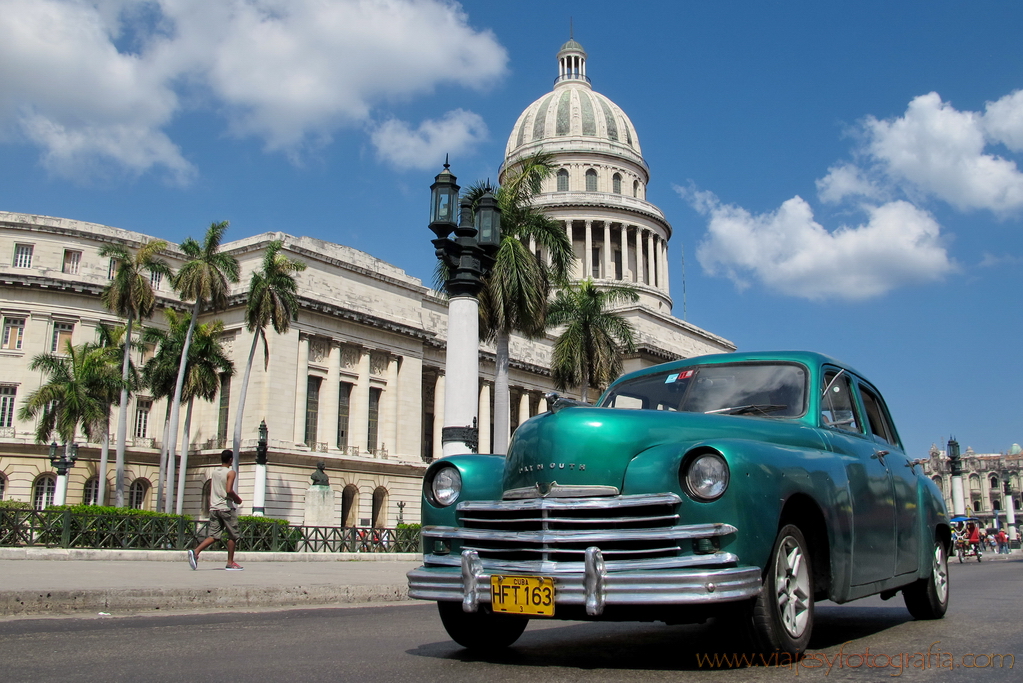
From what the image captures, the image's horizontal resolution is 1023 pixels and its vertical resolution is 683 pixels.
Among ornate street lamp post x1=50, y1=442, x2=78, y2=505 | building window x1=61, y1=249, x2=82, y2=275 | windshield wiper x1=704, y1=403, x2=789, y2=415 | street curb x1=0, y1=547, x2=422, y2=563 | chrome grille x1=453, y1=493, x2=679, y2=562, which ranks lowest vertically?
street curb x1=0, y1=547, x2=422, y2=563

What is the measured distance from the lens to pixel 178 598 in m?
→ 9.62

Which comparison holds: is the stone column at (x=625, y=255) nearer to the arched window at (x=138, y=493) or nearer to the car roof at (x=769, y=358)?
the arched window at (x=138, y=493)

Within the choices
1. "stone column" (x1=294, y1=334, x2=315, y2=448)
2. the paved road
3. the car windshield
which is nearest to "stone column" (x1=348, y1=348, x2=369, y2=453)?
"stone column" (x1=294, y1=334, x2=315, y2=448)

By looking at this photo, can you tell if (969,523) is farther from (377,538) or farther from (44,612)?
(44,612)

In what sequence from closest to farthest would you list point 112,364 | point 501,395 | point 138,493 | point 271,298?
1. point 501,395
2. point 271,298
3. point 112,364
4. point 138,493

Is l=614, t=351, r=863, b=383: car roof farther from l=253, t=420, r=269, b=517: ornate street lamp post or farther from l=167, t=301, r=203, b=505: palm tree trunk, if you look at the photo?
l=167, t=301, r=203, b=505: palm tree trunk

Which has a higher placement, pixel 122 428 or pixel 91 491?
pixel 122 428

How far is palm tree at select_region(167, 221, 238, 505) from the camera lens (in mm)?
36969

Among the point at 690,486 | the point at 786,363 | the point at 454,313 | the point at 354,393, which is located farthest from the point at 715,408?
the point at 354,393

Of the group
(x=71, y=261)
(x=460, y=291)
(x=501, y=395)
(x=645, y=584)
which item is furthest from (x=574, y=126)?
(x=645, y=584)

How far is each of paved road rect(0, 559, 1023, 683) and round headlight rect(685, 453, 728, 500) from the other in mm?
909

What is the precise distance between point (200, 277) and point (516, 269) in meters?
16.5

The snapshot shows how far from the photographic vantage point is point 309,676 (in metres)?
4.82

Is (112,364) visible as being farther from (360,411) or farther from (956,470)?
(956,470)
